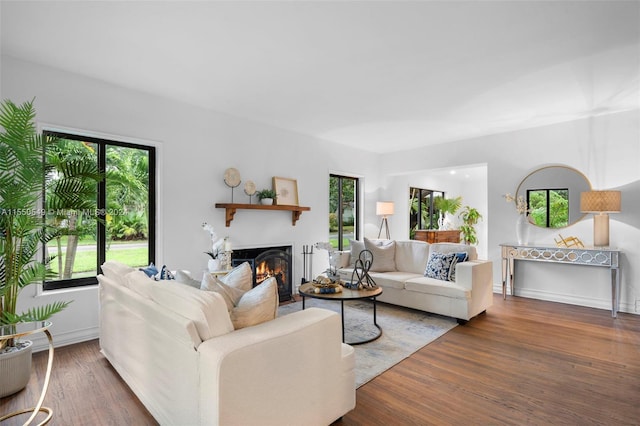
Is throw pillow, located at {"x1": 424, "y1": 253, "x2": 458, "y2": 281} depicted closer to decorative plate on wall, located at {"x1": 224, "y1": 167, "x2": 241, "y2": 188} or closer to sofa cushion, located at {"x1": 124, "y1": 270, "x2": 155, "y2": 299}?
decorative plate on wall, located at {"x1": 224, "y1": 167, "x2": 241, "y2": 188}

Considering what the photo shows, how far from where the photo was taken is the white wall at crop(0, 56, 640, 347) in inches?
129

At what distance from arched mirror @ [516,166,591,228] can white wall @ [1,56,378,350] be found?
314 cm

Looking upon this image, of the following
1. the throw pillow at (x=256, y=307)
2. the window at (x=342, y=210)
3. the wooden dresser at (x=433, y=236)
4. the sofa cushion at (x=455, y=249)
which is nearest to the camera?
the throw pillow at (x=256, y=307)

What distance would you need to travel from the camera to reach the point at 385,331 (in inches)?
139

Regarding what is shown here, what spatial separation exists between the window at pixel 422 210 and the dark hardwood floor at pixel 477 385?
15.5 ft

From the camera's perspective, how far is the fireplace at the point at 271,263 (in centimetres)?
461

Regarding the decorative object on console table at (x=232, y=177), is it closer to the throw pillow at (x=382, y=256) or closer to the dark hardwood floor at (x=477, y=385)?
the throw pillow at (x=382, y=256)

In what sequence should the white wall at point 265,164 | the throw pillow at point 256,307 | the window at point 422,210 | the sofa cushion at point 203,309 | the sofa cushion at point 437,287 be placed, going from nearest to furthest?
the sofa cushion at point 203,309 < the throw pillow at point 256,307 < the white wall at point 265,164 < the sofa cushion at point 437,287 < the window at point 422,210

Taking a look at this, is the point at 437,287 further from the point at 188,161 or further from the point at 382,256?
the point at 188,161

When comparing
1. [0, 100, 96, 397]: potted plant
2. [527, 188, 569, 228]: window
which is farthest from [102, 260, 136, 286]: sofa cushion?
[527, 188, 569, 228]: window

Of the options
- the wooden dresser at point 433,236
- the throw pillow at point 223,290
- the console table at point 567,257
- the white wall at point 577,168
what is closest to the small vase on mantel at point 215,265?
the throw pillow at point 223,290

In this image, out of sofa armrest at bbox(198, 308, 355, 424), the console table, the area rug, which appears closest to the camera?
sofa armrest at bbox(198, 308, 355, 424)

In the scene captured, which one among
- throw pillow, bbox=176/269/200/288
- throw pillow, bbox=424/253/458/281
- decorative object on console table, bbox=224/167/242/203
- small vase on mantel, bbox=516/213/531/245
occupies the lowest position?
throw pillow, bbox=424/253/458/281

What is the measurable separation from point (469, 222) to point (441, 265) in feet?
17.4
